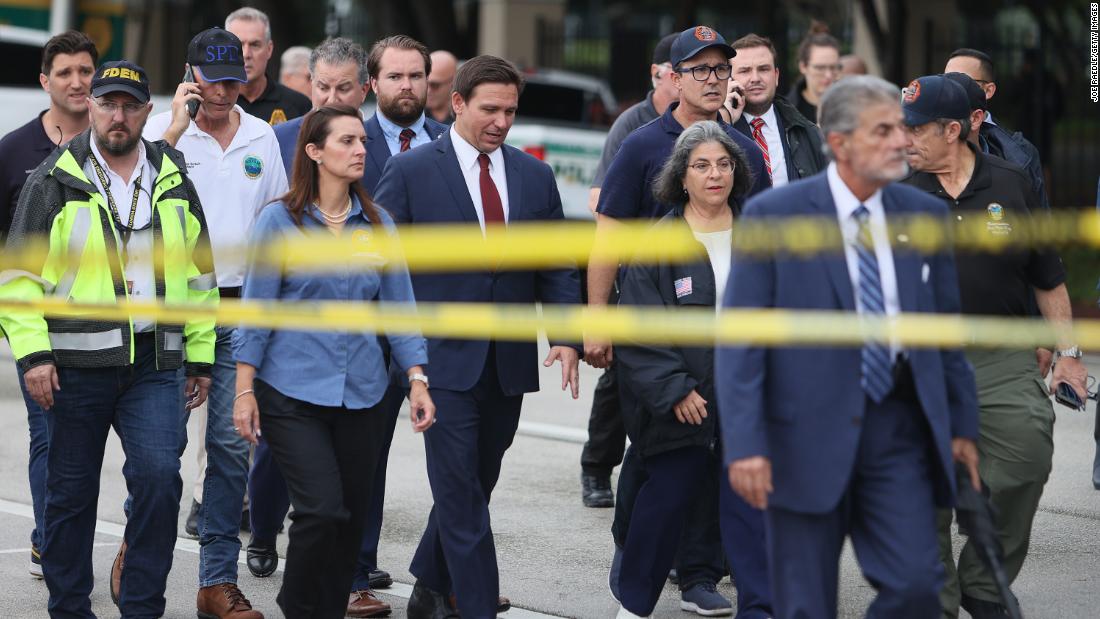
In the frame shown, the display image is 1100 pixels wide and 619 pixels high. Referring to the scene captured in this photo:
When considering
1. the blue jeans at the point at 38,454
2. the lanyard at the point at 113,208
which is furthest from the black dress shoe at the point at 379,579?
the lanyard at the point at 113,208

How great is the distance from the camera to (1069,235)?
5.78 meters

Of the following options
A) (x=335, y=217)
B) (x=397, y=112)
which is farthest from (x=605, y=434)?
(x=335, y=217)

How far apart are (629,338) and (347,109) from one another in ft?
4.22

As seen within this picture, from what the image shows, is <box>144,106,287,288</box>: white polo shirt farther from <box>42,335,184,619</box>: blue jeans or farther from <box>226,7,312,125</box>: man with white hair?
<box>226,7,312,125</box>: man with white hair

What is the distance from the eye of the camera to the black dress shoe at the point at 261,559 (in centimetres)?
718

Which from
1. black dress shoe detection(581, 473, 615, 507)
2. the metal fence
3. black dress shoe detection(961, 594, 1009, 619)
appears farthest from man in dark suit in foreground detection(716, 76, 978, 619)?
the metal fence

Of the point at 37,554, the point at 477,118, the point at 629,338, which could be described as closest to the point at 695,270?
the point at 629,338

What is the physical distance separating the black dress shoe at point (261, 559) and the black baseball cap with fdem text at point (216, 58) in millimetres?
1961

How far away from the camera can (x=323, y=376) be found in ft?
18.6

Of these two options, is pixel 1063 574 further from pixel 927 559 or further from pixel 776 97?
pixel 927 559

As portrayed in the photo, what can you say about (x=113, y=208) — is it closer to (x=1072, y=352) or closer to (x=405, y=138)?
(x=405, y=138)

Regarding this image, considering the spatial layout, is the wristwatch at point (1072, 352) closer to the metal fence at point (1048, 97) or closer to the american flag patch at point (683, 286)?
the american flag patch at point (683, 286)

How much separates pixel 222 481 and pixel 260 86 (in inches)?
106

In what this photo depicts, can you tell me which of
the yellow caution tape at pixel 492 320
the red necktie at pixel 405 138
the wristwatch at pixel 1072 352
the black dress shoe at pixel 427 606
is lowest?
the black dress shoe at pixel 427 606
